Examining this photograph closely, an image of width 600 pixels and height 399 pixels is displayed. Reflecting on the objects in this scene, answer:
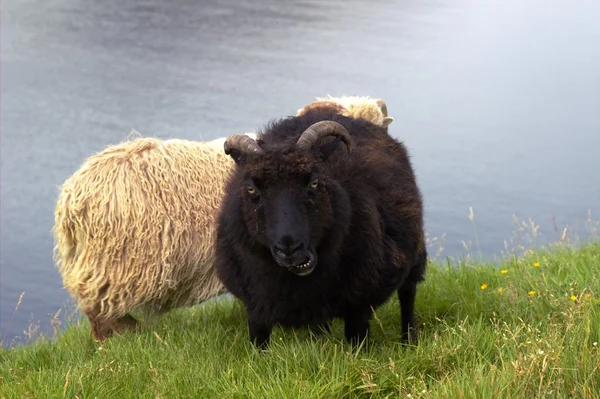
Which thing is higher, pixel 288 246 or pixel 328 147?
pixel 328 147

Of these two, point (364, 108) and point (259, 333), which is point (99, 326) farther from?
point (364, 108)

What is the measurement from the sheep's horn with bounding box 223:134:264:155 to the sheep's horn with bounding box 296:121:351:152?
223mm

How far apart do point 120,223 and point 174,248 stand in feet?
1.40

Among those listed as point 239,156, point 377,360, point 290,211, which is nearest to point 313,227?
point 290,211

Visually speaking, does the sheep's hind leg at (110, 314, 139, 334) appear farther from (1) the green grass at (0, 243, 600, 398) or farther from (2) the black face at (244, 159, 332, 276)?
(2) the black face at (244, 159, 332, 276)

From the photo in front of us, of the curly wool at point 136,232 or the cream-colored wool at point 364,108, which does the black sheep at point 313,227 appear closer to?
the curly wool at point 136,232

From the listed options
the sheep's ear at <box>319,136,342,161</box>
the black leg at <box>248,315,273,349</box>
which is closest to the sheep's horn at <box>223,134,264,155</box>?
the sheep's ear at <box>319,136,342,161</box>

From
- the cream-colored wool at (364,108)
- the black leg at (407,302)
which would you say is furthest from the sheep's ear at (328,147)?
the cream-colored wool at (364,108)

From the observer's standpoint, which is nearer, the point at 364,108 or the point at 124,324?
the point at 124,324

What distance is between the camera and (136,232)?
228 inches

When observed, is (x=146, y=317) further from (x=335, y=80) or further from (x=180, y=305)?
(x=335, y=80)

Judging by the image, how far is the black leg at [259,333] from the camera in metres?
4.59

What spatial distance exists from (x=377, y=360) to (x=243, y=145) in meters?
1.31

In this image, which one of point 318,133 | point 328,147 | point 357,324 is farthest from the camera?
point 357,324
